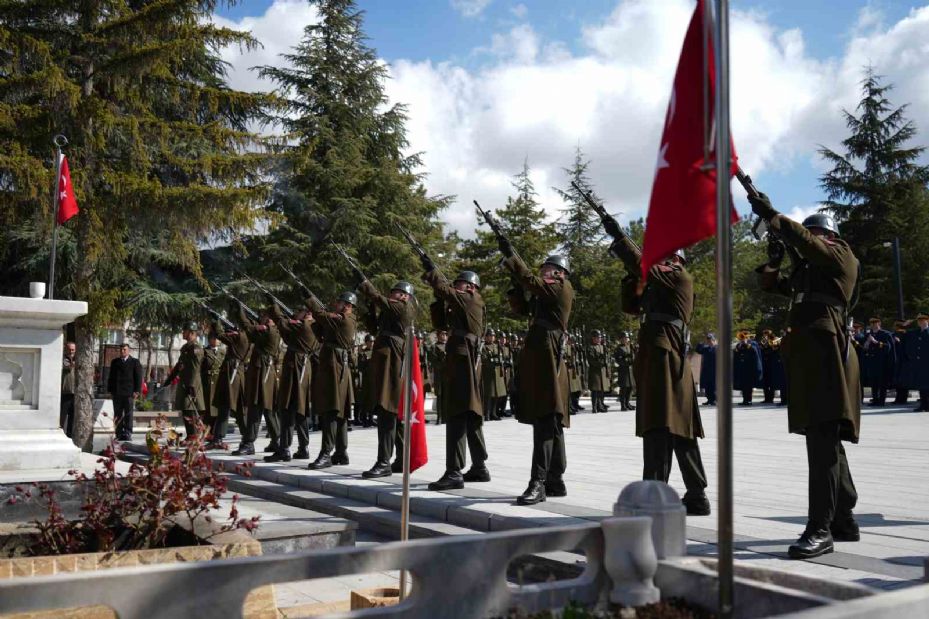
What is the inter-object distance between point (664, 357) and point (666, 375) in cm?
15

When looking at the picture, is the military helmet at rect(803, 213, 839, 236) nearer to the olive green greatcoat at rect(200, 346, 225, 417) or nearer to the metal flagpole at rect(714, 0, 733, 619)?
the metal flagpole at rect(714, 0, 733, 619)

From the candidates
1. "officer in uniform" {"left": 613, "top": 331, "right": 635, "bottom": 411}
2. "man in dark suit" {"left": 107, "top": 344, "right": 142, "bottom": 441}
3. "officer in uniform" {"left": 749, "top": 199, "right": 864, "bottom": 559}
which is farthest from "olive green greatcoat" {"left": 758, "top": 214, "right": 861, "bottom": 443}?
"officer in uniform" {"left": 613, "top": 331, "right": 635, "bottom": 411}

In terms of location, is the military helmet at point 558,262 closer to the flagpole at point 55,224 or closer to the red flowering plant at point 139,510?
the red flowering plant at point 139,510

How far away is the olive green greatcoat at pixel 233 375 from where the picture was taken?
15469 millimetres

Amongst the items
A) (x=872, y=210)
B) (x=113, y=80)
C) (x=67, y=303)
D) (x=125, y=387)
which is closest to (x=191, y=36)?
(x=113, y=80)

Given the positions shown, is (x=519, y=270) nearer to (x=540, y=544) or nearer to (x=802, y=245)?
Answer: (x=802, y=245)

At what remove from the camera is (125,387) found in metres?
18.4

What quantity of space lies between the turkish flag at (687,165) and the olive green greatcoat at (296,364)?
979cm

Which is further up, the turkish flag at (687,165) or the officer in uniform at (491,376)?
the turkish flag at (687,165)

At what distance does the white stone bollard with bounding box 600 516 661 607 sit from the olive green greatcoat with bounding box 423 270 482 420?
17.6ft

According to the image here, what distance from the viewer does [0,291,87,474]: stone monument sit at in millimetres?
6902

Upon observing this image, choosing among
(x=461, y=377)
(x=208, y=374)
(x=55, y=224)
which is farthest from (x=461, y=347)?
(x=208, y=374)

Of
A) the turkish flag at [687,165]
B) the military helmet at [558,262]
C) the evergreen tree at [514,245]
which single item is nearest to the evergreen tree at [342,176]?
the evergreen tree at [514,245]

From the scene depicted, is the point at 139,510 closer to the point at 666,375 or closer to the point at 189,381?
the point at 666,375
